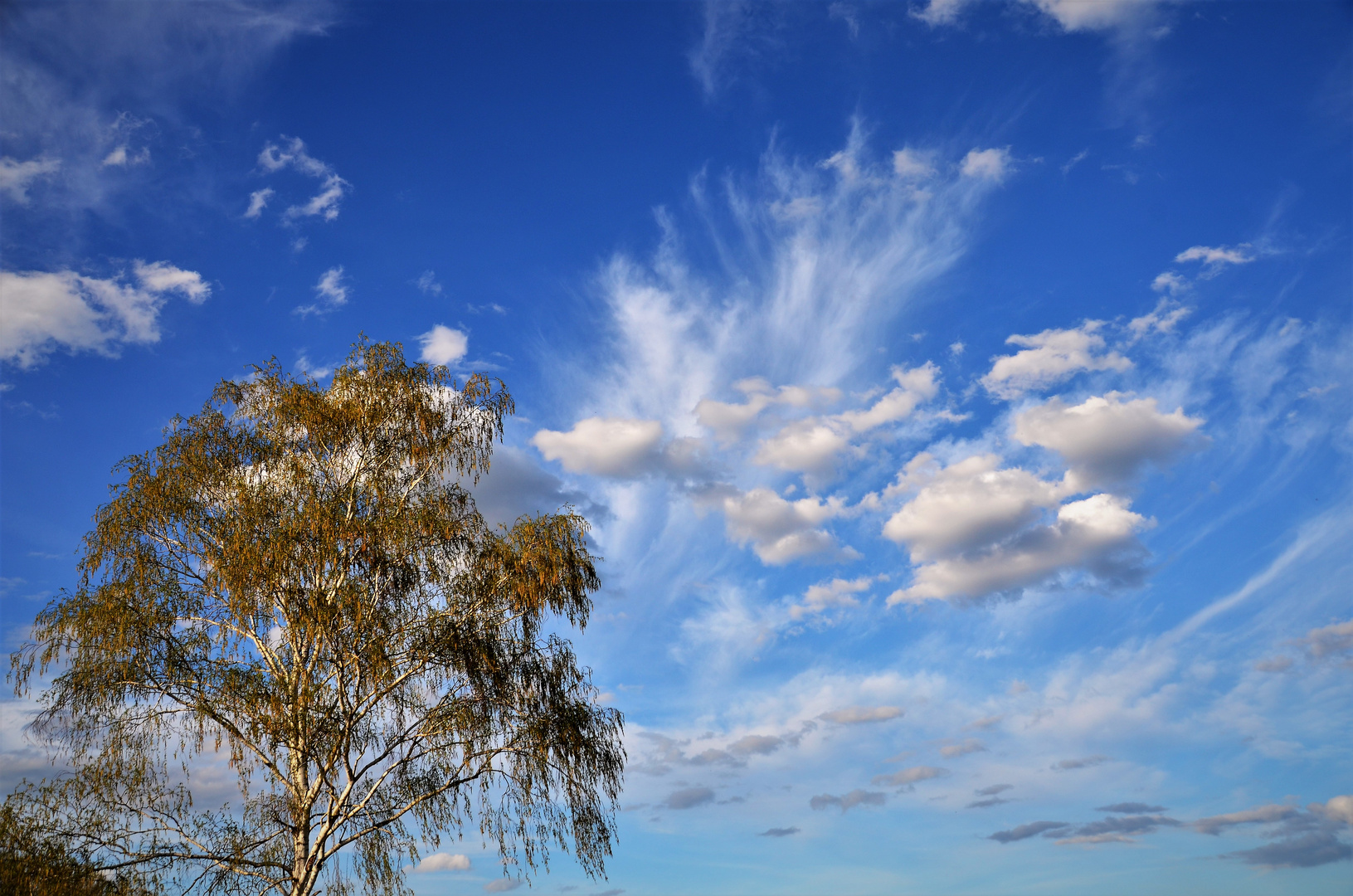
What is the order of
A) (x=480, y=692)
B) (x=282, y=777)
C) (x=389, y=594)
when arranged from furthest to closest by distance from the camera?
(x=389, y=594) < (x=480, y=692) < (x=282, y=777)

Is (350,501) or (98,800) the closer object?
(98,800)

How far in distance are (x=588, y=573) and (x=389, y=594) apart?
4842 mm

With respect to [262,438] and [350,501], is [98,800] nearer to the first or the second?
[350,501]

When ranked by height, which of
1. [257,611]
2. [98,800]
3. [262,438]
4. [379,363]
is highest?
[379,363]

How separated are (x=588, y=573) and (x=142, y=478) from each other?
9.79 meters

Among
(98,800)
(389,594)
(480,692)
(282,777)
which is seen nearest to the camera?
(98,800)

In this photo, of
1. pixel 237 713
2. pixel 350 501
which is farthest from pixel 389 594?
pixel 237 713

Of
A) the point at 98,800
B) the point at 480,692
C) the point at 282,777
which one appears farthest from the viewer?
the point at 480,692

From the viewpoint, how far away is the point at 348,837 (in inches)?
680

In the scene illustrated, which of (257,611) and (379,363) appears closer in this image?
(257,611)

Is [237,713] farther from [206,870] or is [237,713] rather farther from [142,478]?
[142,478]

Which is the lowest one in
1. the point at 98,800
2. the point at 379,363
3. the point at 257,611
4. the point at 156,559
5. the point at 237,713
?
the point at 98,800

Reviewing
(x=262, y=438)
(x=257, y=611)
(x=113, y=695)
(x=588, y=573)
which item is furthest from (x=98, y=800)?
(x=588, y=573)

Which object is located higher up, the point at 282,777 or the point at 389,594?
the point at 389,594
